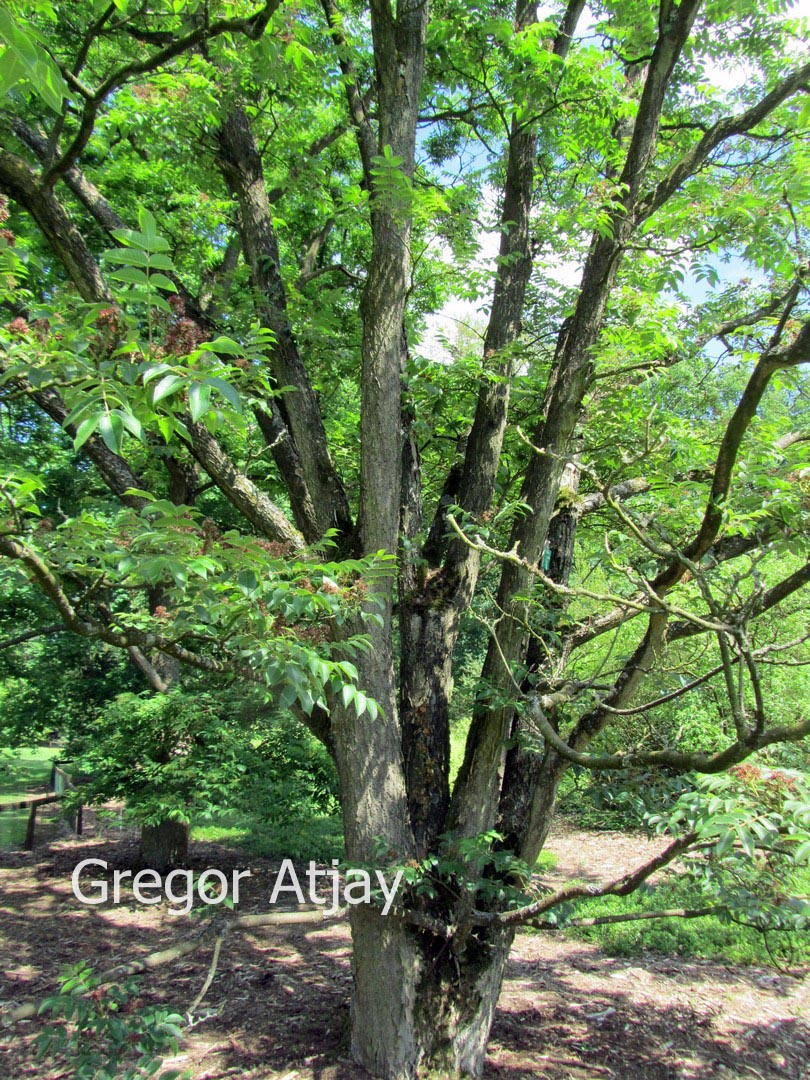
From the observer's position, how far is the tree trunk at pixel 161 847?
22.9 feet

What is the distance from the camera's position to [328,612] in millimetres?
2418

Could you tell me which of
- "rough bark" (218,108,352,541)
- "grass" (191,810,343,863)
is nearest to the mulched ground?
"grass" (191,810,343,863)

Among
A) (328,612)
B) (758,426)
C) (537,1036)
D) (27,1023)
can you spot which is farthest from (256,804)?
(758,426)

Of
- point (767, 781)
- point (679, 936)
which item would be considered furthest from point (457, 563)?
point (679, 936)

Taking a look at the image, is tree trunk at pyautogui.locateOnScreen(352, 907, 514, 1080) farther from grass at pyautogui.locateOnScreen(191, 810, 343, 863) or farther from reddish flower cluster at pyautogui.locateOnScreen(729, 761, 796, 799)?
grass at pyautogui.locateOnScreen(191, 810, 343, 863)

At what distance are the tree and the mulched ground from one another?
789 millimetres

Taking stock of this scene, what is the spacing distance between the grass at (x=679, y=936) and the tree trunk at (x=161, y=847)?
4.07 meters

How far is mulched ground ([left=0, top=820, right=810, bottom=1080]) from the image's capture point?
12.0 feet

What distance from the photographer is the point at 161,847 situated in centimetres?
701

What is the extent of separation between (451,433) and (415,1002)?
11.0 feet

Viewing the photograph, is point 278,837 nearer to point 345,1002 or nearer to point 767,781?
point 345,1002

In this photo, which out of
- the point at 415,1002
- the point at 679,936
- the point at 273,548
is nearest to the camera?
the point at 273,548

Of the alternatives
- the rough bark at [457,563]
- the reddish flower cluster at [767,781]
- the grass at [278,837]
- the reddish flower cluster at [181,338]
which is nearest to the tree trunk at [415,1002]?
the rough bark at [457,563]

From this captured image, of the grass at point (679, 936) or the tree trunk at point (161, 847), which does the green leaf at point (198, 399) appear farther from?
the tree trunk at point (161, 847)
